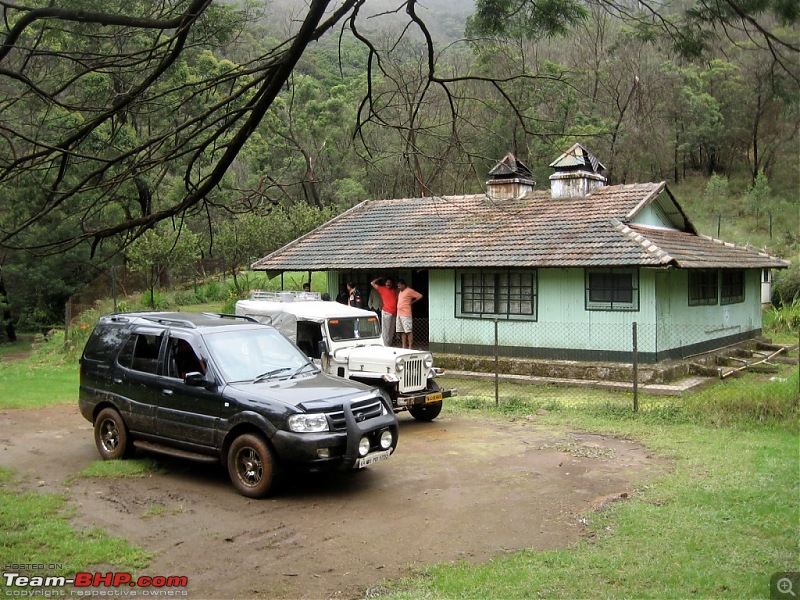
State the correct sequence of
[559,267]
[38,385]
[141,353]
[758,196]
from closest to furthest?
[141,353], [38,385], [559,267], [758,196]

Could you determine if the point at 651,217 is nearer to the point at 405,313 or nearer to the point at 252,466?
the point at 405,313

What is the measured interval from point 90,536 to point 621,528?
4894mm

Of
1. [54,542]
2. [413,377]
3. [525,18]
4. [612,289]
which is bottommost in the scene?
[54,542]

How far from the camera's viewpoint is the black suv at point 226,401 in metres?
7.61

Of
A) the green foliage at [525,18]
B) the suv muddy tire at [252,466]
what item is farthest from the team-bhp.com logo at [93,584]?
the green foliage at [525,18]

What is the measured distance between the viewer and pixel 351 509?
7.39m

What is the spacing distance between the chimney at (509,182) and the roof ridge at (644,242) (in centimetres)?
455

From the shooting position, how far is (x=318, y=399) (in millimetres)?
7809

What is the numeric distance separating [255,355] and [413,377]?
11.0ft

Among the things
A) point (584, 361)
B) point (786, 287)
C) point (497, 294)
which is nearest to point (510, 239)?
point (497, 294)

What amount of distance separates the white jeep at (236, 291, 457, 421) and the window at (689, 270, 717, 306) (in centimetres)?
919

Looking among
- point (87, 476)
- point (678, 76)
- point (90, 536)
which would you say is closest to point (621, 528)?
point (90, 536)

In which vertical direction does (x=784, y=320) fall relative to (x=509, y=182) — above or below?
below

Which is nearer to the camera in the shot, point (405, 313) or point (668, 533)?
point (668, 533)
